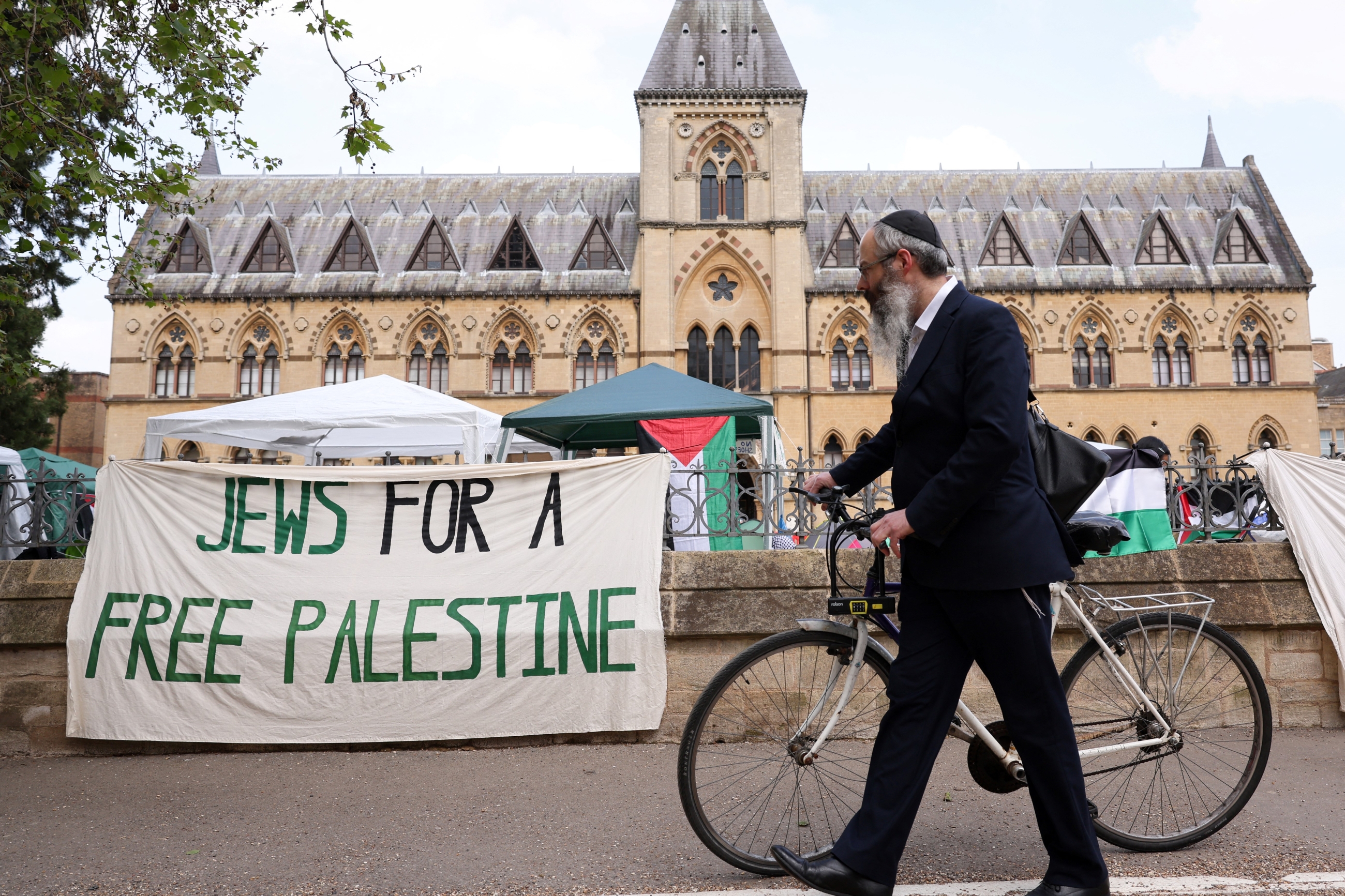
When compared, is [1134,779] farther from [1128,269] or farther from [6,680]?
[1128,269]

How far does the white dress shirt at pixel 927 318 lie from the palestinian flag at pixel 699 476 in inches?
106

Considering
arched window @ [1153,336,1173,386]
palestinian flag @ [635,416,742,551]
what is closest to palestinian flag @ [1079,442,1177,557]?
palestinian flag @ [635,416,742,551]

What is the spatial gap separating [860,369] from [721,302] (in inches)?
219

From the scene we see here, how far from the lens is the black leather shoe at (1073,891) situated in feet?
8.79

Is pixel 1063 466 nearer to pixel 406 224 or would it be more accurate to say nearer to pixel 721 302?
pixel 721 302

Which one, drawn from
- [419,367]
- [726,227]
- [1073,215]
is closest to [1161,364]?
[1073,215]

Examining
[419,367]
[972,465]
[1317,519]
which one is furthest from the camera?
[419,367]

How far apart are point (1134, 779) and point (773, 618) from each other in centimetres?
224

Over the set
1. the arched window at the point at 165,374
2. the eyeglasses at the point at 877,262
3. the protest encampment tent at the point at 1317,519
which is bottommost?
the protest encampment tent at the point at 1317,519

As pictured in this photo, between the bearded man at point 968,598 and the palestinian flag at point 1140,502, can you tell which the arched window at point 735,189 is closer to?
the palestinian flag at point 1140,502

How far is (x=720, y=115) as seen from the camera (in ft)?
100

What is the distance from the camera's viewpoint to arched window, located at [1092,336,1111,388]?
3109cm

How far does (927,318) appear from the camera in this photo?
9.85ft

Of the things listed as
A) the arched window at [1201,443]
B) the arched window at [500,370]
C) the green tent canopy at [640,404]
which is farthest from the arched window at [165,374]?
the arched window at [1201,443]
